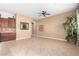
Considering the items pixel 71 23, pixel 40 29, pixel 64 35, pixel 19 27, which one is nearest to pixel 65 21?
pixel 71 23

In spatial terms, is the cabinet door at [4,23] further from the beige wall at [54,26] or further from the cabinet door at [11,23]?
the beige wall at [54,26]

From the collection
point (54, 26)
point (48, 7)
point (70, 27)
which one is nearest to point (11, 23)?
point (54, 26)

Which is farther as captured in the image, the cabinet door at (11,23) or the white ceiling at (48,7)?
the cabinet door at (11,23)

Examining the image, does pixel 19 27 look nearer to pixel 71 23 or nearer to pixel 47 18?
pixel 47 18

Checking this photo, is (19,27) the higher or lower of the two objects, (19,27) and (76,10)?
the lower

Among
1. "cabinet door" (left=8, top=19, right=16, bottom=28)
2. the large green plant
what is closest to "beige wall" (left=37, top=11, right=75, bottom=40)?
the large green plant

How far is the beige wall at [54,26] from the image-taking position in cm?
386

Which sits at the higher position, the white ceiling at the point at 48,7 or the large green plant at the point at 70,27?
the white ceiling at the point at 48,7

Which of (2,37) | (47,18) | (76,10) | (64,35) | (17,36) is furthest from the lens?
(17,36)

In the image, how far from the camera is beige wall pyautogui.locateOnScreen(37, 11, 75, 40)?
3.86m

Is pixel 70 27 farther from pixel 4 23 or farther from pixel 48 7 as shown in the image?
pixel 4 23

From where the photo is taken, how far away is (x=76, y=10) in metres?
3.38

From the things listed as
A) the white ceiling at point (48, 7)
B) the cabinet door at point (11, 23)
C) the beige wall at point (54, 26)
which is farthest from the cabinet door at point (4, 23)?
the beige wall at point (54, 26)

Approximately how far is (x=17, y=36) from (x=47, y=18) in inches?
135
